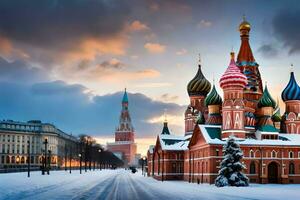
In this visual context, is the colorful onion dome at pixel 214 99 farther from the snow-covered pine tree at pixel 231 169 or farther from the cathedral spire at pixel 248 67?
the snow-covered pine tree at pixel 231 169

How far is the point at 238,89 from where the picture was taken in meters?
80.2

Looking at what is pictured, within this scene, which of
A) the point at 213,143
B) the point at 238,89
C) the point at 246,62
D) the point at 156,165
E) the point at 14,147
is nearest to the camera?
the point at 213,143

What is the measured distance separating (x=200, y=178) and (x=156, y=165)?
25532 mm

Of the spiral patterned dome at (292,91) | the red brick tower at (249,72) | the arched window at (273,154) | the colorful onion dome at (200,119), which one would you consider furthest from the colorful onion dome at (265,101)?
the colorful onion dome at (200,119)

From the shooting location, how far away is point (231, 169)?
65.8 m

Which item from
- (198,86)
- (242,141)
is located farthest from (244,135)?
(198,86)

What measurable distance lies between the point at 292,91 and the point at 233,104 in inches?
769

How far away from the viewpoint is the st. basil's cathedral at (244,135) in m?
77.8

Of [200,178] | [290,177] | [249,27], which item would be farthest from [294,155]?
[249,27]

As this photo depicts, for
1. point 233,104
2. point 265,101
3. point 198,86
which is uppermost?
point 198,86

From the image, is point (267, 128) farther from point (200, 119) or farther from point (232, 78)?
point (200, 119)

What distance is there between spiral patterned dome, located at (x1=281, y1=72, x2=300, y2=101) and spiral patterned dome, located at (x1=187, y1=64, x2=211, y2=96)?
20239mm

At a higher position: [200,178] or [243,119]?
A: [243,119]

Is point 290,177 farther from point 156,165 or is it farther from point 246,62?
point 156,165
